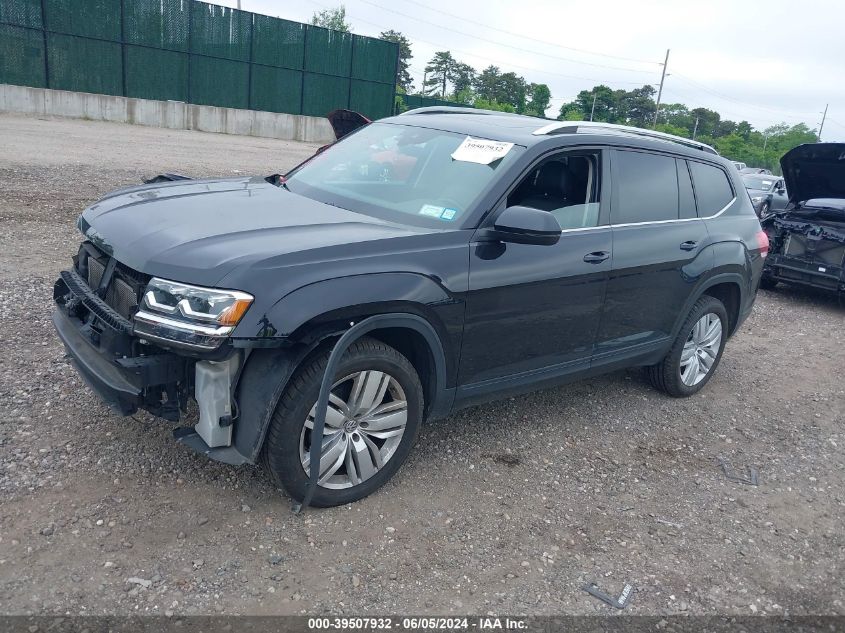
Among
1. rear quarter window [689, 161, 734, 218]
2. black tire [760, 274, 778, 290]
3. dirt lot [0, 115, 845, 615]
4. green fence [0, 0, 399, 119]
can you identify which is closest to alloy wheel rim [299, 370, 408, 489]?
dirt lot [0, 115, 845, 615]

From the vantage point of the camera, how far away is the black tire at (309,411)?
302 cm

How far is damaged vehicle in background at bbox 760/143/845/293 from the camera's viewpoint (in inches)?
320

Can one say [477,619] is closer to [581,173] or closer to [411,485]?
[411,485]

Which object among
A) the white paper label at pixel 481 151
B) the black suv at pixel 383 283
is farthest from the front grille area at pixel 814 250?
the white paper label at pixel 481 151

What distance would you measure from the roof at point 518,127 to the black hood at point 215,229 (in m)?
0.98

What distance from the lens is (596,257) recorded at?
4086mm

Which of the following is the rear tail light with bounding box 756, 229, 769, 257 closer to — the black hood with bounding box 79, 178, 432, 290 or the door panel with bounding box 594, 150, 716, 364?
the door panel with bounding box 594, 150, 716, 364

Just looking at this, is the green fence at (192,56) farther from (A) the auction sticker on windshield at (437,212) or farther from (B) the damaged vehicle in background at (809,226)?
(A) the auction sticker on windshield at (437,212)

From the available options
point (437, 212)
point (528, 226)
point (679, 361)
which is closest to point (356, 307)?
point (437, 212)

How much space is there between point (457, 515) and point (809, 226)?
7.36 m

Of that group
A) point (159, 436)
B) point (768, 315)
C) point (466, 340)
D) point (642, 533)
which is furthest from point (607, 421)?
point (768, 315)

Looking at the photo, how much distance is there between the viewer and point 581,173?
4.20 m

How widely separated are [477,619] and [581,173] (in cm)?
A: 262

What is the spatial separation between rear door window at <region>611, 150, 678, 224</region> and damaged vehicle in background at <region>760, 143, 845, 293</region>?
4177 millimetres
